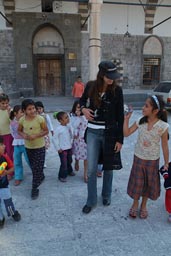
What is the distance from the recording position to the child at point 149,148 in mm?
2549

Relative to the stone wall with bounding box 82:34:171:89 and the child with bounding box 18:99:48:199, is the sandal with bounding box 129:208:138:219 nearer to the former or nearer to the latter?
the child with bounding box 18:99:48:199

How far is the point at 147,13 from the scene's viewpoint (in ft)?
51.4

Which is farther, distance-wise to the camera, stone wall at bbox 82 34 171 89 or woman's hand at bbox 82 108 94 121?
stone wall at bbox 82 34 171 89

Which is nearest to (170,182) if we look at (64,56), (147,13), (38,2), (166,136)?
(166,136)

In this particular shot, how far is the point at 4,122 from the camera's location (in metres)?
3.72

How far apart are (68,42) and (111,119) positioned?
43.0 feet

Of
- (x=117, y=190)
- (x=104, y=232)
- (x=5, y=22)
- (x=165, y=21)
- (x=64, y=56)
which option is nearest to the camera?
(x=104, y=232)

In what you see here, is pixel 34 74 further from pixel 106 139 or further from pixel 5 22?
pixel 106 139

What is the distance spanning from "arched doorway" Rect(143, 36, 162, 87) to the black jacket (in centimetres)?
1498

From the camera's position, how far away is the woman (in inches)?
102

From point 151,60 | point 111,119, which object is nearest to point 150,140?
point 111,119

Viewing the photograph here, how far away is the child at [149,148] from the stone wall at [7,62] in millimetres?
12245

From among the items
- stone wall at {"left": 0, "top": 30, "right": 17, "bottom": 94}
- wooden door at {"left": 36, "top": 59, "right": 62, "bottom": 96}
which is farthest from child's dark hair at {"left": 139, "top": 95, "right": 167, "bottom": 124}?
wooden door at {"left": 36, "top": 59, "right": 62, "bottom": 96}

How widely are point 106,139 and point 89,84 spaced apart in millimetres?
645
